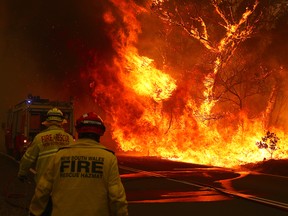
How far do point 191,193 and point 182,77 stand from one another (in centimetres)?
Answer: 1552

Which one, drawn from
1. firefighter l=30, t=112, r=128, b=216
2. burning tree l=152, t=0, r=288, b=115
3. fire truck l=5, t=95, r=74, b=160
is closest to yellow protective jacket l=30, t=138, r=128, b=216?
firefighter l=30, t=112, r=128, b=216

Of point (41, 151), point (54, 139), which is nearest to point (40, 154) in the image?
point (41, 151)

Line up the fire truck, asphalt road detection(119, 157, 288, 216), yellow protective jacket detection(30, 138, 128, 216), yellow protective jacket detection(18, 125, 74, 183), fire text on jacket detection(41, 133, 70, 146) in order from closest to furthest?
yellow protective jacket detection(30, 138, 128, 216)
yellow protective jacket detection(18, 125, 74, 183)
fire text on jacket detection(41, 133, 70, 146)
asphalt road detection(119, 157, 288, 216)
the fire truck

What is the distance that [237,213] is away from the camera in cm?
835

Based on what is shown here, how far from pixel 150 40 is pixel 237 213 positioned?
18720 mm

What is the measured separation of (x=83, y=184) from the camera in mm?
3713

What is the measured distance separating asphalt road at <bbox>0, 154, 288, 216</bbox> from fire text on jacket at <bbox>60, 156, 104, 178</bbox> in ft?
15.9

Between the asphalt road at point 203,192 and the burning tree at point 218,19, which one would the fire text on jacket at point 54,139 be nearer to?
the asphalt road at point 203,192

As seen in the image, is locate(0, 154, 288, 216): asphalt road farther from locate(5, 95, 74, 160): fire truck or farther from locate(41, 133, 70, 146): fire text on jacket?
locate(41, 133, 70, 146): fire text on jacket

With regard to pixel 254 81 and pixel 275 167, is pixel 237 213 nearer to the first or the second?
pixel 275 167

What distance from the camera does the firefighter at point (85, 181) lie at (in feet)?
12.0

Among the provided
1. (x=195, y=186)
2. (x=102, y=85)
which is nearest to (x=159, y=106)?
(x=102, y=85)

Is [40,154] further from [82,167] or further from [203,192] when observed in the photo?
[203,192]

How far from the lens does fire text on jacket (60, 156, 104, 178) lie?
3734mm
